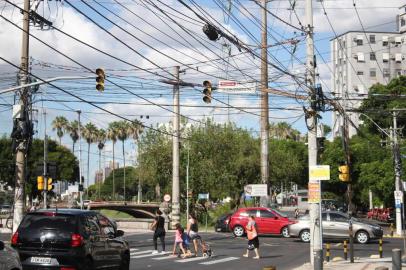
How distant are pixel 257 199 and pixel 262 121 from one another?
14937 millimetres

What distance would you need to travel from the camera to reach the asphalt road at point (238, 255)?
21141mm

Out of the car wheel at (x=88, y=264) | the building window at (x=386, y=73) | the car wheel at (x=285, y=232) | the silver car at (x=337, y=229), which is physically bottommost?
the car wheel at (x=285, y=232)

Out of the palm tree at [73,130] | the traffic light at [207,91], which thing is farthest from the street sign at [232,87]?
the palm tree at [73,130]

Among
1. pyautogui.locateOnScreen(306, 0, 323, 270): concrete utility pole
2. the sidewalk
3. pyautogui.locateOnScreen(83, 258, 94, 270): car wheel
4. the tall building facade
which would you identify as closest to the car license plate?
pyautogui.locateOnScreen(83, 258, 94, 270): car wheel

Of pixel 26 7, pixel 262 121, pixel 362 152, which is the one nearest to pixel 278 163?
pixel 362 152

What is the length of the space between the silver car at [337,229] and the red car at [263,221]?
2.36 meters

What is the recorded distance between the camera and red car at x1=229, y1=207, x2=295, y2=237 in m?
36.2

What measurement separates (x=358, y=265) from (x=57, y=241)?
11.1 metres

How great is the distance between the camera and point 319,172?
20.8 meters

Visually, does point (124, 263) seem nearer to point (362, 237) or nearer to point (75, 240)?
point (75, 240)

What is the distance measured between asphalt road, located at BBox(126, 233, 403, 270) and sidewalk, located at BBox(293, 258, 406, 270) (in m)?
0.98

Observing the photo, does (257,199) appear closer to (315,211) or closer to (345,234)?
(345,234)

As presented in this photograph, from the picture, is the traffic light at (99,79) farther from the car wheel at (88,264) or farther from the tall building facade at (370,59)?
the tall building facade at (370,59)

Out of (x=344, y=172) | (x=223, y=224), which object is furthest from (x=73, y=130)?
(x=344, y=172)
